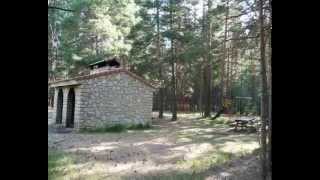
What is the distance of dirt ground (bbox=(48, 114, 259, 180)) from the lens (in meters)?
3.88

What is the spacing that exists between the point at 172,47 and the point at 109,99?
2214mm

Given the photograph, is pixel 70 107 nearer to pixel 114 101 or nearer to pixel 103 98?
pixel 103 98

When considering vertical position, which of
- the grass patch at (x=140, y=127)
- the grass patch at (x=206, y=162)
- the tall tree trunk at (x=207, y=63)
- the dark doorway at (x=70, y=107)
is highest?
the tall tree trunk at (x=207, y=63)

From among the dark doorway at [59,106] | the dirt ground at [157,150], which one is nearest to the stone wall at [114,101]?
the dirt ground at [157,150]

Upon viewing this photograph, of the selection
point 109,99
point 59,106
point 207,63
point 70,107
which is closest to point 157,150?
point 109,99

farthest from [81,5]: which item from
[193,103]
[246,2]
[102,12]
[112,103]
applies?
[193,103]

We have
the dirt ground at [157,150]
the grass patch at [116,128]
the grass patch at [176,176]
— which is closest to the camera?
the grass patch at [176,176]

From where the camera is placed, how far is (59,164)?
13.2 ft

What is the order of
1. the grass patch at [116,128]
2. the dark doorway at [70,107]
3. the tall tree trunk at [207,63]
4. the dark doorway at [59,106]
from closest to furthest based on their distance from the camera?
the grass patch at [116,128] < the dark doorway at [70,107] < the tall tree trunk at [207,63] < the dark doorway at [59,106]

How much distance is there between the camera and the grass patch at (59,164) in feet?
11.9

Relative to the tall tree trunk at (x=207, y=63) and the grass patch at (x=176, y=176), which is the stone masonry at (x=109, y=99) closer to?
the tall tree trunk at (x=207, y=63)
